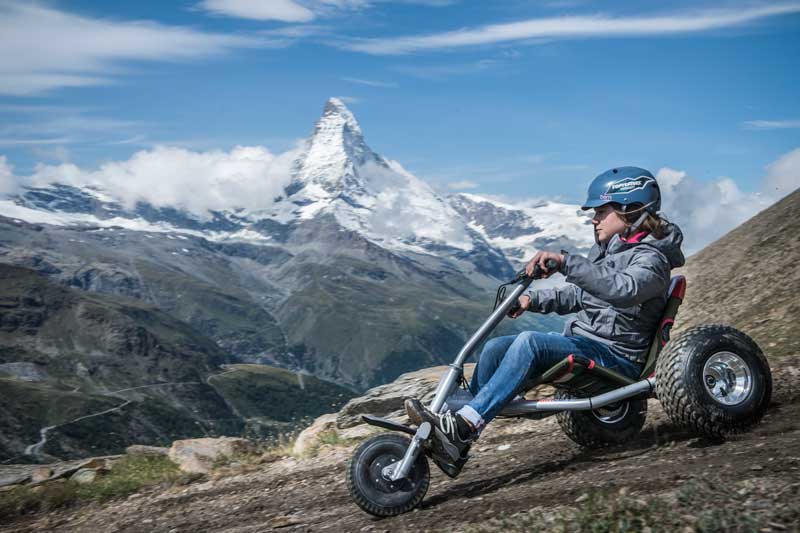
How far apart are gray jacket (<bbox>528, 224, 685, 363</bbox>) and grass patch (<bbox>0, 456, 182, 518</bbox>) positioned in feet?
24.4

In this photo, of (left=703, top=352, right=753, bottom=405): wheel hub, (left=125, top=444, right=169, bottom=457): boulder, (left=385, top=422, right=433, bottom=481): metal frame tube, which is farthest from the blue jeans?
(left=125, top=444, right=169, bottom=457): boulder

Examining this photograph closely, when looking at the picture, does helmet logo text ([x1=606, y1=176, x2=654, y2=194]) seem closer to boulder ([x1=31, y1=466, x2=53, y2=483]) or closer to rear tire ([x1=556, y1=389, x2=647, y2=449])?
rear tire ([x1=556, y1=389, x2=647, y2=449])

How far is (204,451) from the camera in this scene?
13523mm

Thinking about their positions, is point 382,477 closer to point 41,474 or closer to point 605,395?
point 605,395

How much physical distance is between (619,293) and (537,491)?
2.34m

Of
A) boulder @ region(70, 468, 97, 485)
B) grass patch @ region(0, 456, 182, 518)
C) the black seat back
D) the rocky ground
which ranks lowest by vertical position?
boulder @ region(70, 468, 97, 485)

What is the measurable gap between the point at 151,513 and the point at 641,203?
809cm

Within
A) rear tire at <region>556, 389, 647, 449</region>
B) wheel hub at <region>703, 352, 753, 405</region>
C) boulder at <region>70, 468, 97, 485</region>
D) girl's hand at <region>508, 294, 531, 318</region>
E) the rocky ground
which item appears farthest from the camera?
boulder at <region>70, 468, 97, 485</region>

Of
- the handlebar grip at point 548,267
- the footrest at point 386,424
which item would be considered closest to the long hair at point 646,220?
the handlebar grip at point 548,267

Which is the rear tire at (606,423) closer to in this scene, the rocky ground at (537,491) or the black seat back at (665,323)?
the rocky ground at (537,491)

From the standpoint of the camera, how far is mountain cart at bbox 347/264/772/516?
804 centimetres

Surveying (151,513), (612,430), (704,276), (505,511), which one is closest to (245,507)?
(151,513)

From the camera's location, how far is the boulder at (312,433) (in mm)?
13761

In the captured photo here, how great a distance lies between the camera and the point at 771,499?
608cm
